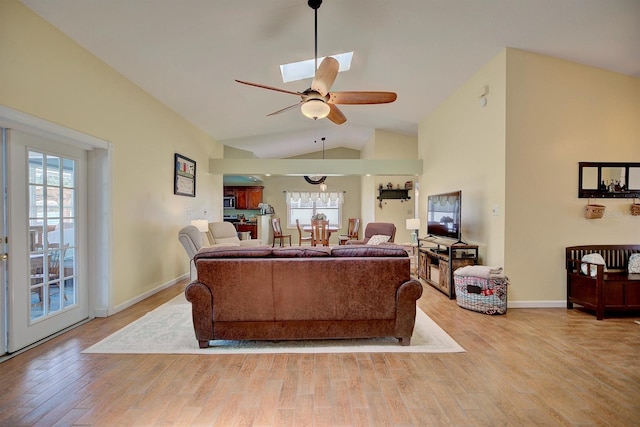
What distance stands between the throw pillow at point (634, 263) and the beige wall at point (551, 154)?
0.76ft

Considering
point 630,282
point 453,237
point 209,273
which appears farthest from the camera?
point 453,237

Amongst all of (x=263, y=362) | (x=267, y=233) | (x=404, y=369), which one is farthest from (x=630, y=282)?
(x=267, y=233)

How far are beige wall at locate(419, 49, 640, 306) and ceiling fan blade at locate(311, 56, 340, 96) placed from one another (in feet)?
7.47

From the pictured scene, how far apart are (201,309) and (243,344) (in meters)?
0.50

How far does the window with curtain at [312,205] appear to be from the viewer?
9.95 m

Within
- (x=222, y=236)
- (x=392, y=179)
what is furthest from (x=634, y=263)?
(x=222, y=236)

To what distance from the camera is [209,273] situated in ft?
8.35

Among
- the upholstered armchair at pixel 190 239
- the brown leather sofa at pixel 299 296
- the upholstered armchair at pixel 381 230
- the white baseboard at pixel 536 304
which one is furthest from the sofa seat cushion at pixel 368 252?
the upholstered armchair at pixel 381 230

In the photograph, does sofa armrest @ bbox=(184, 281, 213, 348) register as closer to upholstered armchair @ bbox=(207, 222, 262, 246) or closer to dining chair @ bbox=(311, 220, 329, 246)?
upholstered armchair @ bbox=(207, 222, 262, 246)

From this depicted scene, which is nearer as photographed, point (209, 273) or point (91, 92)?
point (209, 273)

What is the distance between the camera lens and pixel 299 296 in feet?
8.43

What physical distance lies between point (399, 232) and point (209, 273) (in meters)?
6.10

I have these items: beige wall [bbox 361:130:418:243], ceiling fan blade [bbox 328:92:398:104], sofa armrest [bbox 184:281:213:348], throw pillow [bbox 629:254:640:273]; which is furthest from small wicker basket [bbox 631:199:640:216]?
sofa armrest [bbox 184:281:213:348]

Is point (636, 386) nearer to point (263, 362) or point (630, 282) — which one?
point (630, 282)
